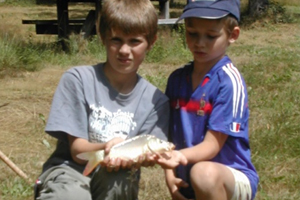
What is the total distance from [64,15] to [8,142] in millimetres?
4878

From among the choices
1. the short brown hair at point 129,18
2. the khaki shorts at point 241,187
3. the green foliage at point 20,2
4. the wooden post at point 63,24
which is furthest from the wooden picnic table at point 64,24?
the green foliage at point 20,2

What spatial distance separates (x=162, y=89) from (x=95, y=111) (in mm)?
3484

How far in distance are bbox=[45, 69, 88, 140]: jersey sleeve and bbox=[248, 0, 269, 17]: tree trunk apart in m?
12.6

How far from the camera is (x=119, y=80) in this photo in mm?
2945

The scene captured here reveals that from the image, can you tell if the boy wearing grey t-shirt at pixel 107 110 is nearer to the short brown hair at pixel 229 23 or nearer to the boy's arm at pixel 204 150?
the boy's arm at pixel 204 150

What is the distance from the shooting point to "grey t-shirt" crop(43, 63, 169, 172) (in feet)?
9.15

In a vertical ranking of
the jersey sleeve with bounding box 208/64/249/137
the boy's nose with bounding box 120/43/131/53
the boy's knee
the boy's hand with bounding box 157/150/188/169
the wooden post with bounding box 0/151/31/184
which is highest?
the boy's nose with bounding box 120/43/131/53

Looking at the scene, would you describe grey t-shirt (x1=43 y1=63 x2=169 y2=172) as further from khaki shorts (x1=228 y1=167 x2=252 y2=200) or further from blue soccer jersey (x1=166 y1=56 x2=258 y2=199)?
khaki shorts (x1=228 y1=167 x2=252 y2=200)

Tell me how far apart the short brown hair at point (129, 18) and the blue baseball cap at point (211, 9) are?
217 mm

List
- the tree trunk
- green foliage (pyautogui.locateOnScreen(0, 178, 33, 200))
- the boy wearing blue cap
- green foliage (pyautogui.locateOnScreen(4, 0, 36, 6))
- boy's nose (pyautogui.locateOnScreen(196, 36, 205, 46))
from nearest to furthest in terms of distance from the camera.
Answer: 1. the boy wearing blue cap
2. boy's nose (pyautogui.locateOnScreen(196, 36, 205, 46))
3. green foliage (pyautogui.locateOnScreen(0, 178, 33, 200))
4. the tree trunk
5. green foliage (pyautogui.locateOnScreen(4, 0, 36, 6))

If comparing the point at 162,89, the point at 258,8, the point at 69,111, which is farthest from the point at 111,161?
the point at 258,8

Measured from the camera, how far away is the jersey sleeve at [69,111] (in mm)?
2760

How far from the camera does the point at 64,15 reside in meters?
9.24

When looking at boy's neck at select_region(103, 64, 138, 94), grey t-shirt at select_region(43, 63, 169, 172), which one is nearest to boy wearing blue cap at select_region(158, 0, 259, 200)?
grey t-shirt at select_region(43, 63, 169, 172)
